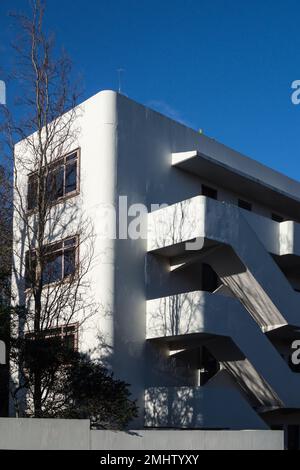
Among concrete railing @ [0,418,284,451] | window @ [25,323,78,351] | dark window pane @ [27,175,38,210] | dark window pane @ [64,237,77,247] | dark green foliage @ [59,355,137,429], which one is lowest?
concrete railing @ [0,418,284,451]

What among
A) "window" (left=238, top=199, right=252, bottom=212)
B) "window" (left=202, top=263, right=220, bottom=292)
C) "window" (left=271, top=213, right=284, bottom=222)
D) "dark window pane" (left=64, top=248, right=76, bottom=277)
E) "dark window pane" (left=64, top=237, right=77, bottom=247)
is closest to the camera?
"dark window pane" (left=64, top=248, right=76, bottom=277)

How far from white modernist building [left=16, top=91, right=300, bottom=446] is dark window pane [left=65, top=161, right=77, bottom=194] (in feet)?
0.30

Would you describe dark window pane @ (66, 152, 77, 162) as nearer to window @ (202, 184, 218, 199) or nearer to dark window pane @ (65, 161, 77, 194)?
dark window pane @ (65, 161, 77, 194)

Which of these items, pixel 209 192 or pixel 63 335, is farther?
pixel 209 192

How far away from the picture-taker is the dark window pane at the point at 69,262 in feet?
73.2

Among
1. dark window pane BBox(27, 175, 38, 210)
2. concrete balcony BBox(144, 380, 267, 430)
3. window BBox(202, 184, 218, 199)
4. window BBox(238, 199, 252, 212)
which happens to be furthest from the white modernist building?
window BBox(238, 199, 252, 212)

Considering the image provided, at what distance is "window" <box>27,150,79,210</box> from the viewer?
21.0m

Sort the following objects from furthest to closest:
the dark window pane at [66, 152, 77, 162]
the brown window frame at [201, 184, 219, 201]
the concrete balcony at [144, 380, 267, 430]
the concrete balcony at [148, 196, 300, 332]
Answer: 1. the brown window frame at [201, 184, 219, 201]
2. the dark window pane at [66, 152, 77, 162]
3. the concrete balcony at [148, 196, 300, 332]
4. the concrete balcony at [144, 380, 267, 430]

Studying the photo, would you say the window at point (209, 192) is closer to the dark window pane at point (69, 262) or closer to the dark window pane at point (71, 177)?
the dark window pane at point (71, 177)

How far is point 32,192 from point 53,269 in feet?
8.94

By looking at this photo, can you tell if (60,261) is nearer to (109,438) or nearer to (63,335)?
(63,335)

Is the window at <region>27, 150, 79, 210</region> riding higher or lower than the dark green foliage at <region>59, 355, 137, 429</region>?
higher

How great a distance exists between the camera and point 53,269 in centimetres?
2259

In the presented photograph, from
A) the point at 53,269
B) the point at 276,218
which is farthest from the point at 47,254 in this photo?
the point at 276,218
